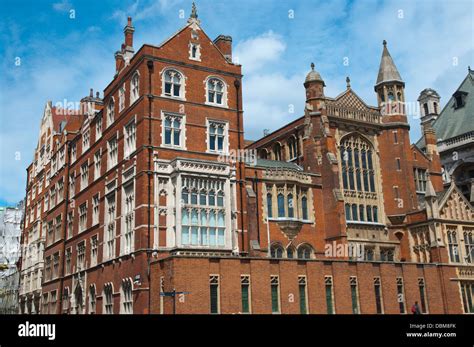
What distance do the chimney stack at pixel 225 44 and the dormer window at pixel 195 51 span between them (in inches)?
112

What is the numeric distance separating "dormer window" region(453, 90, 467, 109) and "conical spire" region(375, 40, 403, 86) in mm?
20371

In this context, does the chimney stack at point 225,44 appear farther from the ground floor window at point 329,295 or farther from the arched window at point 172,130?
the ground floor window at point 329,295

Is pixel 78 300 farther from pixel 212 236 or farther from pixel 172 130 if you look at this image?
pixel 172 130

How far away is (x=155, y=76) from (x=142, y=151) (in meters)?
5.38

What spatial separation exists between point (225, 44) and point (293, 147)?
38.6 feet

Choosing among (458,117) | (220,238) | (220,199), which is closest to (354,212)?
(220,199)

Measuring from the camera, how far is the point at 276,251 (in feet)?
125

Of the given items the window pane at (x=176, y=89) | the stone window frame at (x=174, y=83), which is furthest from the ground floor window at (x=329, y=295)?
the window pane at (x=176, y=89)

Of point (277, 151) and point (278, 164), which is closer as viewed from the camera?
point (278, 164)

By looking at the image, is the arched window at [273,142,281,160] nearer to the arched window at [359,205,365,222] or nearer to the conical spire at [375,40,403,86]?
the arched window at [359,205,365,222]

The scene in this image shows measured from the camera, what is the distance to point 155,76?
3497cm

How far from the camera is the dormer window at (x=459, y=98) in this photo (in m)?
65.5

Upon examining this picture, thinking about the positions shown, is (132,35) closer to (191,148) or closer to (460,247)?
(191,148)
